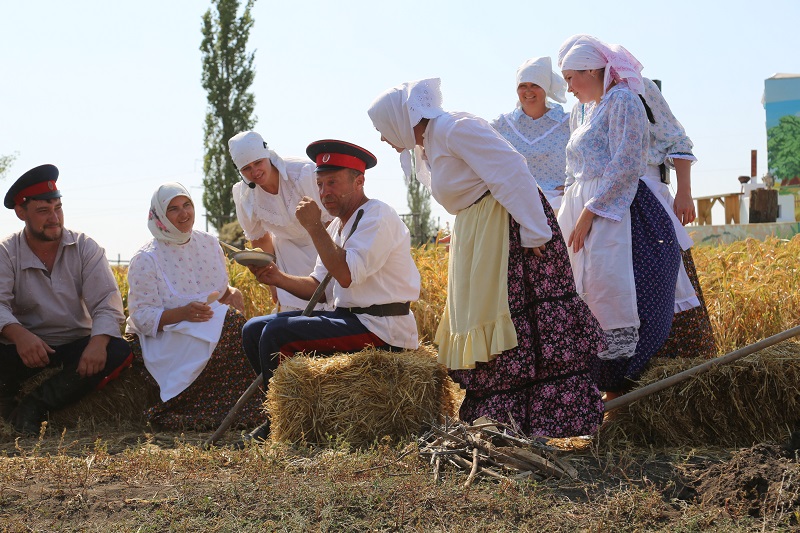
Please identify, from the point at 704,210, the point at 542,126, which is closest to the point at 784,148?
the point at 704,210

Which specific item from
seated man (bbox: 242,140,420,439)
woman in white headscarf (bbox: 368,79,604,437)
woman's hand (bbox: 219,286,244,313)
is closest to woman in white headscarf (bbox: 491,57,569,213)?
seated man (bbox: 242,140,420,439)

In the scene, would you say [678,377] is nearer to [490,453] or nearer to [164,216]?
[490,453]

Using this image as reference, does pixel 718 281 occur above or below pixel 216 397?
above

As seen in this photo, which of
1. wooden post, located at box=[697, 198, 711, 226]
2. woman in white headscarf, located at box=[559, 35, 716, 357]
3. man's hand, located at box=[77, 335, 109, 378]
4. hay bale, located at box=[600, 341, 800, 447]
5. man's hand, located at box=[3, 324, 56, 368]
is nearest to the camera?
hay bale, located at box=[600, 341, 800, 447]

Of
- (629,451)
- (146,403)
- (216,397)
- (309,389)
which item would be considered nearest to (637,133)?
(629,451)

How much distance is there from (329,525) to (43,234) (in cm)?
355

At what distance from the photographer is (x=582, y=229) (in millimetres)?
4492

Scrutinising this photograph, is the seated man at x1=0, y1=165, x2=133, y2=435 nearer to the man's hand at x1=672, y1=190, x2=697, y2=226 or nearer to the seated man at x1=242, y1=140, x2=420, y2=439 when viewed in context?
the seated man at x1=242, y1=140, x2=420, y2=439

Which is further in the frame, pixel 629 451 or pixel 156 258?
pixel 156 258

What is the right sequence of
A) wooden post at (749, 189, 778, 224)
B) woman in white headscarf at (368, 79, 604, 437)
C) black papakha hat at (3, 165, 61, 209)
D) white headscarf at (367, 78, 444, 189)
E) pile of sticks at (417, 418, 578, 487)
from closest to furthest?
pile of sticks at (417, 418, 578, 487) → woman in white headscarf at (368, 79, 604, 437) → white headscarf at (367, 78, 444, 189) → black papakha hat at (3, 165, 61, 209) → wooden post at (749, 189, 778, 224)

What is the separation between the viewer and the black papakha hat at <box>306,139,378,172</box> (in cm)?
454

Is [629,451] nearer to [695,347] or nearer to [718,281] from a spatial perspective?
[695,347]

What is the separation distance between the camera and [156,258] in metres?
5.62

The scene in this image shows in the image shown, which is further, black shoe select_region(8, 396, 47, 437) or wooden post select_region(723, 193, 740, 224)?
wooden post select_region(723, 193, 740, 224)
